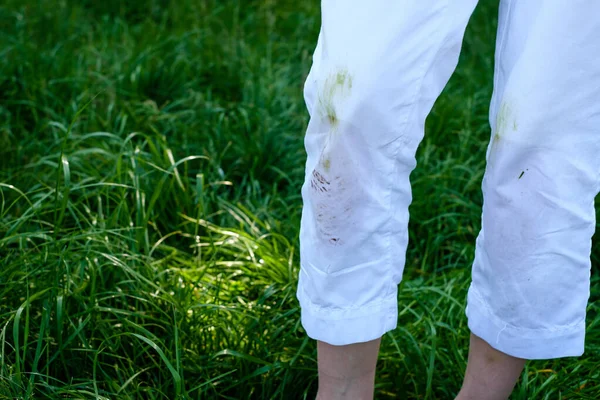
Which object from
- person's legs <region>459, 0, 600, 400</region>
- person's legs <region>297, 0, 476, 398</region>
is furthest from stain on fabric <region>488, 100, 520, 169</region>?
person's legs <region>297, 0, 476, 398</region>

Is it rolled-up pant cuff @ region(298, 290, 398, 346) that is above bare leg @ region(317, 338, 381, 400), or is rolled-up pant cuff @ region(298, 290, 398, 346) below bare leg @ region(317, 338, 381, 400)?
above

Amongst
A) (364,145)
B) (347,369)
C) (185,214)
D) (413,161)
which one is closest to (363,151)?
(364,145)

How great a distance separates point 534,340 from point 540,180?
0.94 ft

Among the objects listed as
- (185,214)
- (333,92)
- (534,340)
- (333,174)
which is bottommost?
(185,214)

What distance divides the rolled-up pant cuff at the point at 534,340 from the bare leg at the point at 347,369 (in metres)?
0.21

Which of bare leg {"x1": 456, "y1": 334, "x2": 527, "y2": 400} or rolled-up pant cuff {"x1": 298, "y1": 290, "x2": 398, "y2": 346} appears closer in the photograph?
rolled-up pant cuff {"x1": 298, "y1": 290, "x2": 398, "y2": 346}

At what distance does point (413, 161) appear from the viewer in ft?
4.26

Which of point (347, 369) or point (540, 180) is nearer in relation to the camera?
point (540, 180)

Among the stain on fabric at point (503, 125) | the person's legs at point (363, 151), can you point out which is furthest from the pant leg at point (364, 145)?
the stain on fabric at point (503, 125)

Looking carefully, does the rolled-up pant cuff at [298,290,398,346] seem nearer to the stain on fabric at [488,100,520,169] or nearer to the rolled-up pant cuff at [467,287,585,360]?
the rolled-up pant cuff at [467,287,585,360]

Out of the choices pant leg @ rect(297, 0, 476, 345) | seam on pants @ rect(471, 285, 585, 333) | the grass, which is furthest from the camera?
the grass

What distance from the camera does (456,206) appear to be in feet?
7.68

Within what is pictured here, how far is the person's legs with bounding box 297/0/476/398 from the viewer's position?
1194mm

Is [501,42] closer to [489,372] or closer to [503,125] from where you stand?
[503,125]
